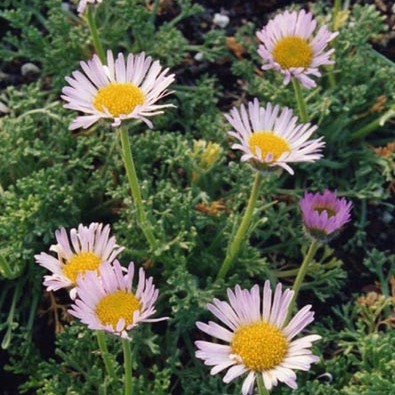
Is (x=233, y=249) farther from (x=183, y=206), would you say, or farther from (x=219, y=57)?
(x=219, y=57)

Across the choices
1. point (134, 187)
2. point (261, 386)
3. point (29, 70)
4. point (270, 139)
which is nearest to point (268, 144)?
point (270, 139)

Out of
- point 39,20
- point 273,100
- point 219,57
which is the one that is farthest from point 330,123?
point 39,20

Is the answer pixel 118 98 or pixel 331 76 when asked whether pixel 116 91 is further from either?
pixel 331 76

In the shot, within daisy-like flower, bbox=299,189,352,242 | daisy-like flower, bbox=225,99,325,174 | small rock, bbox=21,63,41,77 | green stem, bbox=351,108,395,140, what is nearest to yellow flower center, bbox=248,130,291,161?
daisy-like flower, bbox=225,99,325,174

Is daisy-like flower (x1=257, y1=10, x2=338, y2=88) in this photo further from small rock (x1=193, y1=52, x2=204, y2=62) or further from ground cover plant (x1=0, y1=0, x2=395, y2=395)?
small rock (x1=193, y1=52, x2=204, y2=62)

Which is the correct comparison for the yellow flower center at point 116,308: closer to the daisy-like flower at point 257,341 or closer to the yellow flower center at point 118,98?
the daisy-like flower at point 257,341

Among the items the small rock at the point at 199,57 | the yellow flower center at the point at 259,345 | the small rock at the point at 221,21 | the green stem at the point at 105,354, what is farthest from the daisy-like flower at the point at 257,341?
the small rock at the point at 221,21
